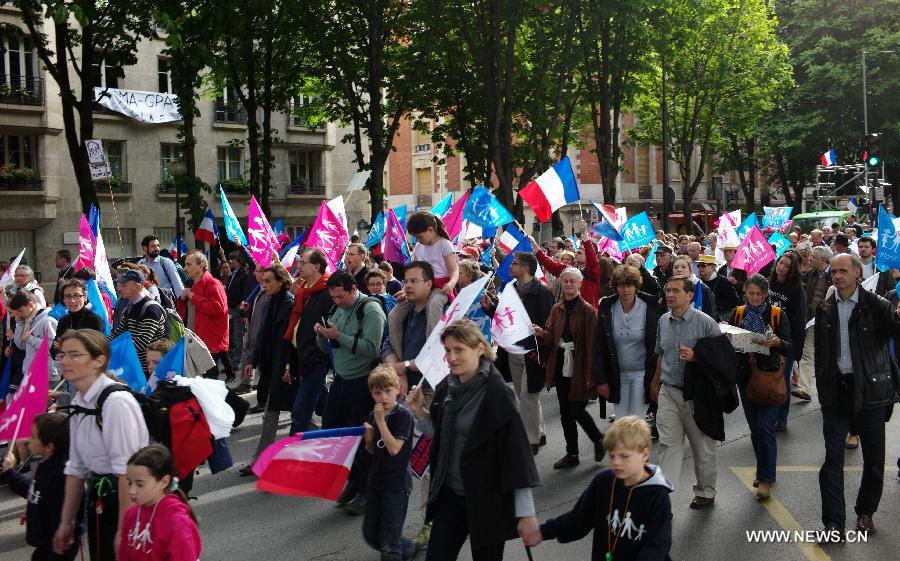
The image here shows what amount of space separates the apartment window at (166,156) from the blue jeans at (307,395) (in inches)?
1223

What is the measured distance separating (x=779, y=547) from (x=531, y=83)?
74.6 ft

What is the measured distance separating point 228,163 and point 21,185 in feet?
30.3

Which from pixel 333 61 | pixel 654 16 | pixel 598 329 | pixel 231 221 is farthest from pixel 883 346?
pixel 654 16

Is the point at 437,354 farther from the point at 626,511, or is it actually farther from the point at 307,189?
the point at 307,189

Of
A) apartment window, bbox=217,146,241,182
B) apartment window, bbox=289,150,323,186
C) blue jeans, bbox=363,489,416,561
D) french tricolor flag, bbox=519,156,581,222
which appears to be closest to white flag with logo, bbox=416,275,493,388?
blue jeans, bbox=363,489,416,561

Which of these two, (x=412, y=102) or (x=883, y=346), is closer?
(x=883, y=346)

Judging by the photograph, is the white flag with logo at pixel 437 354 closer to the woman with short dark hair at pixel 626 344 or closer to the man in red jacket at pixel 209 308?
the woman with short dark hair at pixel 626 344

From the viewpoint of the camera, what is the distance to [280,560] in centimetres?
627

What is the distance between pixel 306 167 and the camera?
43.3 metres

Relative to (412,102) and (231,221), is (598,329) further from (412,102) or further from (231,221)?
(412,102)

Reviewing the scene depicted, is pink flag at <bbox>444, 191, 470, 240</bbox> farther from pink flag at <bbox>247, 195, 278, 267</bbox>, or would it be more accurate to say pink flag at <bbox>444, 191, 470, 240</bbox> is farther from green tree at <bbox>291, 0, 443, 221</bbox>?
green tree at <bbox>291, 0, 443, 221</bbox>

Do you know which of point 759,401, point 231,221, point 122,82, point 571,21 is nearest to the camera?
point 759,401

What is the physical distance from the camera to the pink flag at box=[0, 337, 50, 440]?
218 inches

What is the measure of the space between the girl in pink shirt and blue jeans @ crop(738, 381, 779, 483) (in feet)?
15.3
